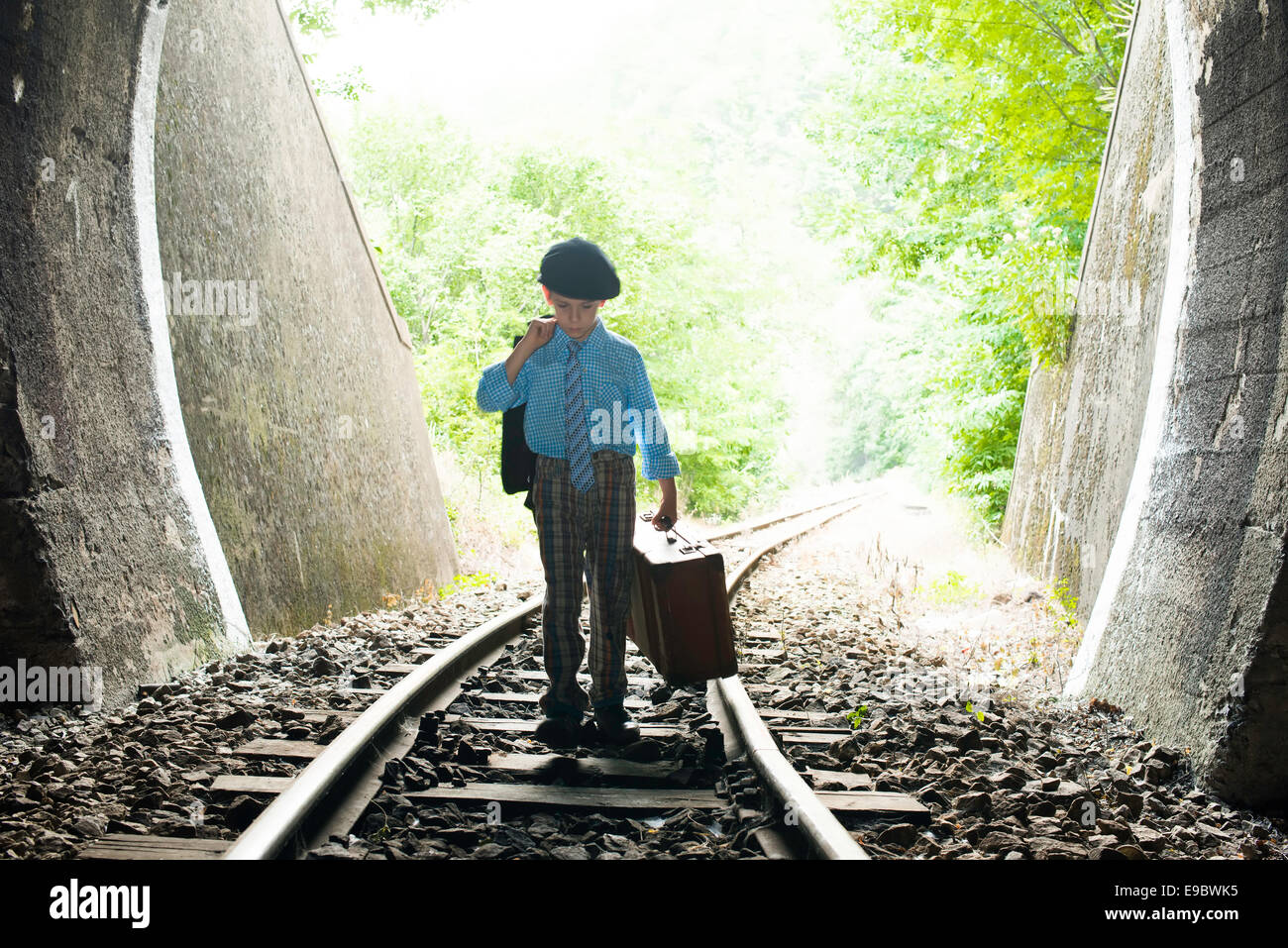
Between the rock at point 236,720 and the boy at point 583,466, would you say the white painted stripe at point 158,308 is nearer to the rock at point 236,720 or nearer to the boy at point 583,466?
the rock at point 236,720

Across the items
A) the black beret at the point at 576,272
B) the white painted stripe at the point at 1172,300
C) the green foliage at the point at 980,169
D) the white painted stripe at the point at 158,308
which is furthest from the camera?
the green foliage at the point at 980,169

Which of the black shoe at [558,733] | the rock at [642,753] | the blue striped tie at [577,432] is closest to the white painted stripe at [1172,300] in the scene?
the rock at [642,753]

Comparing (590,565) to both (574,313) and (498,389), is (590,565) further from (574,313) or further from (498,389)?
(574,313)

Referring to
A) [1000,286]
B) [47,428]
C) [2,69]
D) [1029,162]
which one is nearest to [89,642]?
[47,428]

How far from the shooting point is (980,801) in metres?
3.33

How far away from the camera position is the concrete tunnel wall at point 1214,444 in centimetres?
344

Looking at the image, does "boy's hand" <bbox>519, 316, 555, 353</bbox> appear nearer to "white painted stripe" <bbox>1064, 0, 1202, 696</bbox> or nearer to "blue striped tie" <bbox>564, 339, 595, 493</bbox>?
"blue striped tie" <bbox>564, 339, 595, 493</bbox>

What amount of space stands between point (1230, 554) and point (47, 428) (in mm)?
5095

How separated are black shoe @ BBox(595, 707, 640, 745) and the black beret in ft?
5.94

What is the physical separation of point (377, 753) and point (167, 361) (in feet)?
9.15

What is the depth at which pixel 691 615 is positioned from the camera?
13.0 feet

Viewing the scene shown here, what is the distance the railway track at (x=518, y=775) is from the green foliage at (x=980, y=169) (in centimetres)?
626
